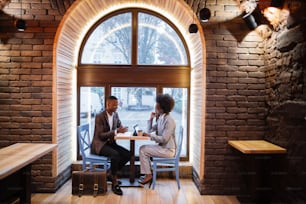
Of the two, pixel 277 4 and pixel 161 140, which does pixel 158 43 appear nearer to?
pixel 161 140

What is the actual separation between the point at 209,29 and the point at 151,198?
2.52 m

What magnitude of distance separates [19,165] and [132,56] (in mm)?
2907

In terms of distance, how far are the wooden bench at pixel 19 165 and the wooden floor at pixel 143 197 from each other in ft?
1.60

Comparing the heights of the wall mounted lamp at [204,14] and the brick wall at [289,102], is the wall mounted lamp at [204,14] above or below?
above

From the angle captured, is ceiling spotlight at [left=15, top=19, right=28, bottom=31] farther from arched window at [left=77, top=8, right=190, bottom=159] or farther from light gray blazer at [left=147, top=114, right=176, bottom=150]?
light gray blazer at [left=147, top=114, right=176, bottom=150]

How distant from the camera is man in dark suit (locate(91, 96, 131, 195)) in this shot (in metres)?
4.16

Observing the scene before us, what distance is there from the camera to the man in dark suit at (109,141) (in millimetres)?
4156

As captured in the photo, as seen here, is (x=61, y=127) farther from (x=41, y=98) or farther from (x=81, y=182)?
(x=81, y=182)

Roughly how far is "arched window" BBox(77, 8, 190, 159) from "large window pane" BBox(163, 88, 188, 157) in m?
0.04

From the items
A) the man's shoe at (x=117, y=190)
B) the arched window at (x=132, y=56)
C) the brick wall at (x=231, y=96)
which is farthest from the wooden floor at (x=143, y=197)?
the arched window at (x=132, y=56)

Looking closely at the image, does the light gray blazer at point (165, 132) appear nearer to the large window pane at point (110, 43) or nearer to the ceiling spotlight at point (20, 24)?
the large window pane at point (110, 43)

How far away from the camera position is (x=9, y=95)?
4.02m

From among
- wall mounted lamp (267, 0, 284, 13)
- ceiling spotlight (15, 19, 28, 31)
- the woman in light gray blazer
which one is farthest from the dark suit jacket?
wall mounted lamp (267, 0, 284, 13)

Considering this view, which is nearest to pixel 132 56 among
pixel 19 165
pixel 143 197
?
pixel 143 197
